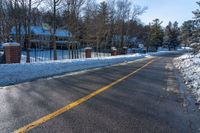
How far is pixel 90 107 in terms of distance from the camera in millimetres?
5461

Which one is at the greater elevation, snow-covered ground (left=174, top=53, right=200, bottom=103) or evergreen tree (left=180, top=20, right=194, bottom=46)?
evergreen tree (left=180, top=20, right=194, bottom=46)

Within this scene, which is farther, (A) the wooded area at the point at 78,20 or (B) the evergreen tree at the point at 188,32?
(B) the evergreen tree at the point at 188,32

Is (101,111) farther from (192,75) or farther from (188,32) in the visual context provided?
(188,32)

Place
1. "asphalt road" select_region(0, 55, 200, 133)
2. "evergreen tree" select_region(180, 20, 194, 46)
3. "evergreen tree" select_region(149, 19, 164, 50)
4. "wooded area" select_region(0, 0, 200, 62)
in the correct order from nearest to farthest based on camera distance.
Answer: "asphalt road" select_region(0, 55, 200, 133) → "wooded area" select_region(0, 0, 200, 62) → "evergreen tree" select_region(180, 20, 194, 46) → "evergreen tree" select_region(149, 19, 164, 50)

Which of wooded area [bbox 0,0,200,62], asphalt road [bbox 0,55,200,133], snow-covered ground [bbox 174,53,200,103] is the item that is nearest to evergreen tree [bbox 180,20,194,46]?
wooded area [bbox 0,0,200,62]

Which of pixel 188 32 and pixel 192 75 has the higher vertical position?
pixel 188 32

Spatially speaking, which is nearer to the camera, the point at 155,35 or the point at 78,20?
the point at 78,20

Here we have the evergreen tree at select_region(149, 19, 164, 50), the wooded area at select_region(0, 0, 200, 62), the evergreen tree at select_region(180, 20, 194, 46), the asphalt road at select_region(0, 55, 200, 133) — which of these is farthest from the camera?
the evergreen tree at select_region(149, 19, 164, 50)

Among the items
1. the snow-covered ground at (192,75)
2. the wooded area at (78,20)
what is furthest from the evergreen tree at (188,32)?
the snow-covered ground at (192,75)

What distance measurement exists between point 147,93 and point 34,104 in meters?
3.66

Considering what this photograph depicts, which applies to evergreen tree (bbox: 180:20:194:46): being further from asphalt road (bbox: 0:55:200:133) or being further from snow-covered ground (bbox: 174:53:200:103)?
asphalt road (bbox: 0:55:200:133)

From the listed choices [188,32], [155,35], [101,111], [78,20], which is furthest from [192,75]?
[155,35]

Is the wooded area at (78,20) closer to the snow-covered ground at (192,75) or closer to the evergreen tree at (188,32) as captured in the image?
the evergreen tree at (188,32)

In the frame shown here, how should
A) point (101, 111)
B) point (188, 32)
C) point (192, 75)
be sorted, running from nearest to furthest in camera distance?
point (101, 111), point (192, 75), point (188, 32)
